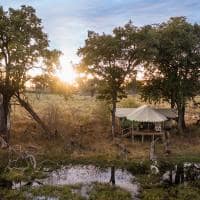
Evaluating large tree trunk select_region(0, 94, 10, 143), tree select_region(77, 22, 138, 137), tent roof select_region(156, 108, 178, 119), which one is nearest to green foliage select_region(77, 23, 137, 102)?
tree select_region(77, 22, 138, 137)

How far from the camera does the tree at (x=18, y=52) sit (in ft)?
101

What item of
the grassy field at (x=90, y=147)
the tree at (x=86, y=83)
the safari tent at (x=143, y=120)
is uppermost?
the tree at (x=86, y=83)

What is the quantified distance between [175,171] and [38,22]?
16235mm

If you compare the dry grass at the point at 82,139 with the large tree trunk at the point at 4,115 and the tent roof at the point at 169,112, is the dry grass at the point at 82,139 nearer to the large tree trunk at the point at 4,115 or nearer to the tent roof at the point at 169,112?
the large tree trunk at the point at 4,115

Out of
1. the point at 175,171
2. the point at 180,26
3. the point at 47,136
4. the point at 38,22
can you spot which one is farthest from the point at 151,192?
the point at 180,26

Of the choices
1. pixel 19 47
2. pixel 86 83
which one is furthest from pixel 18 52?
pixel 86 83

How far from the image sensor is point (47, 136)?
113ft

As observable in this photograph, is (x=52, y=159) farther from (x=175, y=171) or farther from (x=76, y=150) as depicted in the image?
(x=175, y=171)

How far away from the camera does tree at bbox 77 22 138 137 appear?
112ft

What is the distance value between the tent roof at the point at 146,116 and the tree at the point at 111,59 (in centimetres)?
195

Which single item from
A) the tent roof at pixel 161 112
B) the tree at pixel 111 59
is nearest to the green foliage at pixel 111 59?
the tree at pixel 111 59

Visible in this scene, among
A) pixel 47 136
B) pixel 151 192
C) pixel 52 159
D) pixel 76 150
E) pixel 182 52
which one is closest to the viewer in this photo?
pixel 151 192

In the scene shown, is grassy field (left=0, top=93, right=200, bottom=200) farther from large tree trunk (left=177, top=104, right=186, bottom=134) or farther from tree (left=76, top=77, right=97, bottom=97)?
tree (left=76, top=77, right=97, bottom=97)

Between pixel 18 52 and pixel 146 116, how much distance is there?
1213 cm
